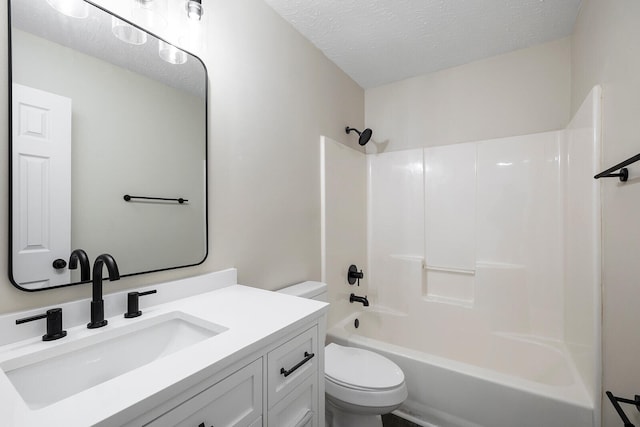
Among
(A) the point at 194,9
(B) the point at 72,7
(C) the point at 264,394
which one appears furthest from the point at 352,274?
(B) the point at 72,7

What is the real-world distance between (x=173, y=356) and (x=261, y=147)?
3.68ft

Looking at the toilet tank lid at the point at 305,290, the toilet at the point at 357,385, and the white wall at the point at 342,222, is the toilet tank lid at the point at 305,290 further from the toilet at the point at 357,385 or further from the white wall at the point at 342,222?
Result: the white wall at the point at 342,222

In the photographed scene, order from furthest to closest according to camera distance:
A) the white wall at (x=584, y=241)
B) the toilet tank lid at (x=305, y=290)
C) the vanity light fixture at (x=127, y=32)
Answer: the toilet tank lid at (x=305, y=290), the white wall at (x=584, y=241), the vanity light fixture at (x=127, y=32)

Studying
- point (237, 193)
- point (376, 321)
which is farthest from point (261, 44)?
point (376, 321)

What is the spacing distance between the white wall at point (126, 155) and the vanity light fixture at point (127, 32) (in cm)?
12

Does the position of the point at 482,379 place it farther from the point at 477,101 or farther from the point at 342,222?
the point at 477,101

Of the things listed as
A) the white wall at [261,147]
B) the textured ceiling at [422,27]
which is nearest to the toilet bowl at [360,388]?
the white wall at [261,147]

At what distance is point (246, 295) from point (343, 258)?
3.91 feet

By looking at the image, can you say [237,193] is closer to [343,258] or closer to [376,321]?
[343,258]

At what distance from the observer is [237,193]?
1402 mm

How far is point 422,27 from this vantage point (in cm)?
176

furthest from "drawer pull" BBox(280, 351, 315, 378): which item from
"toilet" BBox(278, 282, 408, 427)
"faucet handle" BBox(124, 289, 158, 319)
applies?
"toilet" BBox(278, 282, 408, 427)

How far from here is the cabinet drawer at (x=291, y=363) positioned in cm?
81

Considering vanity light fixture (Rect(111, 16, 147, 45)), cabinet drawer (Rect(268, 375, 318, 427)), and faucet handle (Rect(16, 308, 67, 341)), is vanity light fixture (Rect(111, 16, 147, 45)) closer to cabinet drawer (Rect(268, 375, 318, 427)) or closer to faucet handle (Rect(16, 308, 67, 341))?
faucet handle (Rect(16, 308, 67, 341))
